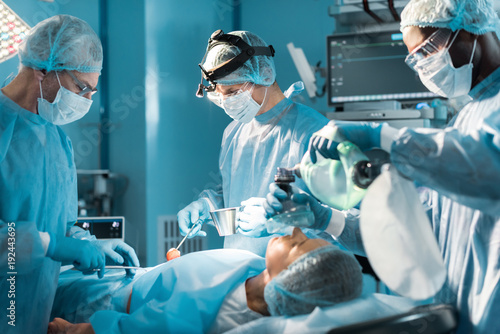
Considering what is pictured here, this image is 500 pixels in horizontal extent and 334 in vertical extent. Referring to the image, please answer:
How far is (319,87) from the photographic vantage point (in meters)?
3.62

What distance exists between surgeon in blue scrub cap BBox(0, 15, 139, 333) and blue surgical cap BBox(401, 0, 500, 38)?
3.57 ft

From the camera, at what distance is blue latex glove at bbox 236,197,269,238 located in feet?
6.05

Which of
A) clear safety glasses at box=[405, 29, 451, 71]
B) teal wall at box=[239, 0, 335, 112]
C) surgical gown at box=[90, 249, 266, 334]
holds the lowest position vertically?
surgical gown at box=[90, 249, 266, 334]

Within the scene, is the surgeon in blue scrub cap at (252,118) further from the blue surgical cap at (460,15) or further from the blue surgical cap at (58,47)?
the blue surgical cap at (460,15)

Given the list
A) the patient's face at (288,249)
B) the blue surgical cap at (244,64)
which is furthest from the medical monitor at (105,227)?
the patient's face at (288,249)

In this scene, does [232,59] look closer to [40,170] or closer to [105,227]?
[40,170]

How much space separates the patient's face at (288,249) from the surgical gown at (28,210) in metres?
0.69

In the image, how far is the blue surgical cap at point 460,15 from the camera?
4.51ft

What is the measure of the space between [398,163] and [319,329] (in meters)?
0.45

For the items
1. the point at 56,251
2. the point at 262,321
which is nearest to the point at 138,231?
the point at 56,251

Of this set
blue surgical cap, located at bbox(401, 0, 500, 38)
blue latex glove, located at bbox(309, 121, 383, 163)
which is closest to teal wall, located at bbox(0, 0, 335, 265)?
blue surgical cap, located at bbox(401, 0, 500, 38)

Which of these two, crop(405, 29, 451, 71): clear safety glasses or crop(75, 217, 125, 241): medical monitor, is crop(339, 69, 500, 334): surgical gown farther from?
crop(75, 217, 125, 241): medical monitor

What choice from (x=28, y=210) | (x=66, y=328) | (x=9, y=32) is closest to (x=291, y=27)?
(x=9, y=32)

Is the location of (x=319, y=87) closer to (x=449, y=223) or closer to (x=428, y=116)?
(x=428, y=116)
